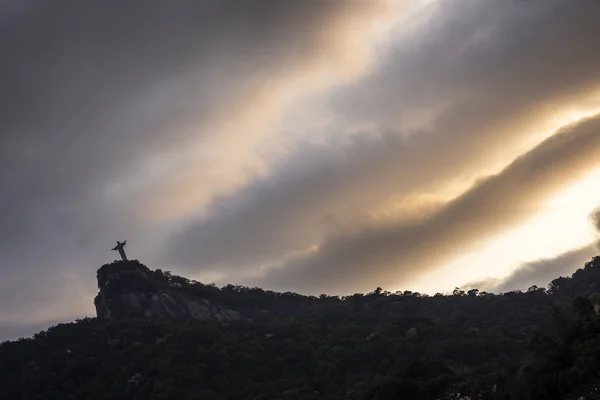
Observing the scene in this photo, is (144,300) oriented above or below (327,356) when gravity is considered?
above

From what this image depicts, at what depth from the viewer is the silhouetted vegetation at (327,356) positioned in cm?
5884

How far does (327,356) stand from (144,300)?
228 ft

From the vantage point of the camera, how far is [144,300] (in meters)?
160

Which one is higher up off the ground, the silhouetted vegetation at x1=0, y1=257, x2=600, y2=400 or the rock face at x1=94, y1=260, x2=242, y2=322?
the rock face at x1=94, y1=260, x2=242, y2=322

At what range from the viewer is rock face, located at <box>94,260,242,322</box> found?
6137 inches

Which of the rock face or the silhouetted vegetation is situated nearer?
the silhouetted vegetation

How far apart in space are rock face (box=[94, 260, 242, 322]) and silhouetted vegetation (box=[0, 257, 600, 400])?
1031 centimetres

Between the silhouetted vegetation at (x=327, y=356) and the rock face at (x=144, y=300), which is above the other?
the rock face at (x=144, y=300)

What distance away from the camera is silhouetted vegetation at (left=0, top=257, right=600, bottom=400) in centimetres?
5884

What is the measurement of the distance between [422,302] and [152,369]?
9298 centimetres

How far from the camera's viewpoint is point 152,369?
103 metres

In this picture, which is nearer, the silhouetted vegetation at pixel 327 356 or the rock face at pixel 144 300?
the silhouetted vegetation at pixel 327 356

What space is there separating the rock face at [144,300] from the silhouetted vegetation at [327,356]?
10.3 m

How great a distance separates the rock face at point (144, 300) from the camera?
511 feet
